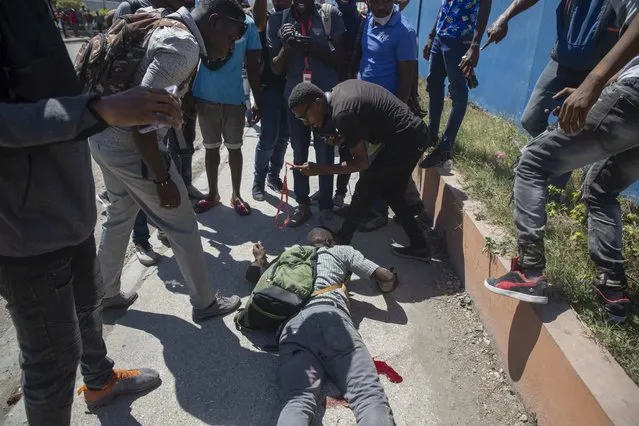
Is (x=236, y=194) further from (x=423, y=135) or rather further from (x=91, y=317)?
(x=91, y=317)

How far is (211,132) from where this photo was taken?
4176 millimetres

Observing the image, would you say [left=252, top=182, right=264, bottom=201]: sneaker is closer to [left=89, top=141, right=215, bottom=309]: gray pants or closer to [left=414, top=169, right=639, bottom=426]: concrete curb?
[left=89, top=141, right=215, bottom=309]: gray pants

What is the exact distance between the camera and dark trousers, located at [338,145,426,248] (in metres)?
3.43

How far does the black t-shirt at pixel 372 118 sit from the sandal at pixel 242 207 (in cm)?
154

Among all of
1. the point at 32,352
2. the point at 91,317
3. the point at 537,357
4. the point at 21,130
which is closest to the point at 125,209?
the point at 91,317

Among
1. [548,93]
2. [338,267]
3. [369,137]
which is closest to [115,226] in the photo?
[338,267]

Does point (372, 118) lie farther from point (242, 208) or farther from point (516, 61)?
point (516, 61)

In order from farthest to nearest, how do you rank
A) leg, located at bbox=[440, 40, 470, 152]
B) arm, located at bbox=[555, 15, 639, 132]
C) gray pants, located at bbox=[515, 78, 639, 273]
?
1. leg, located at bbox=[440, 40, 470, 152]
2. gray pants, located at bbox=[515, 78, 639, 273]
3. arm, located at bbox=[555, 15, 639, 132]

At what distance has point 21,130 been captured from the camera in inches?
50.3

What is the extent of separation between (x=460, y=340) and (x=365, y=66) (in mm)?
2382

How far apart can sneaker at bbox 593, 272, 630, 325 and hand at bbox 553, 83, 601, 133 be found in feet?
2.55

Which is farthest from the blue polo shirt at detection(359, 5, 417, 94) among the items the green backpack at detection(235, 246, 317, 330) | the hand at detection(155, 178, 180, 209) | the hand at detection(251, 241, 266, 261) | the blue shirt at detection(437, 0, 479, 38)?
the hand at detection(155, 178, 180, 209)

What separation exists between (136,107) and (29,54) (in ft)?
1.29

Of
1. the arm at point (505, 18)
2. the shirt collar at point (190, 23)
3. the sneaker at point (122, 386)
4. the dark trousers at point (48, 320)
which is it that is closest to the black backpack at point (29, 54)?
the dark trousers at point (48, 320)
